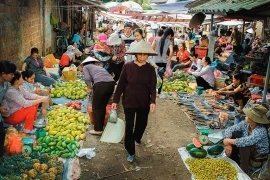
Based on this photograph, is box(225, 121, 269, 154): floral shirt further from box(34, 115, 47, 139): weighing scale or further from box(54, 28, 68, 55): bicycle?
box(54, 28, 68, 55): bicycle

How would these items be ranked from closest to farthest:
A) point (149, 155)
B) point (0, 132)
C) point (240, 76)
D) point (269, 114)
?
point (0, 132), point (149, 155), point (269, 114), point (240, 76)

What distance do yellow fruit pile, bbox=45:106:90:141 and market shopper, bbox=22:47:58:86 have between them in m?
1.79

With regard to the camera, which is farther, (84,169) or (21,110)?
(21,110)

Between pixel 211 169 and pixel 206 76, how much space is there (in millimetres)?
4828

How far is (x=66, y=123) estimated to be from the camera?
564cm

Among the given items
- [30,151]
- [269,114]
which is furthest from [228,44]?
[30,151]

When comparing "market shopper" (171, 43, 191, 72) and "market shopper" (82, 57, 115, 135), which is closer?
"market shopper" (82, 57, 115, 135)

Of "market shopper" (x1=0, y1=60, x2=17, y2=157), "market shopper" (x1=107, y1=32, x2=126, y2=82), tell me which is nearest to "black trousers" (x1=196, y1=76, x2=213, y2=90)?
"market shopper" (x1=107, y1=32, x2=126, y2=82)

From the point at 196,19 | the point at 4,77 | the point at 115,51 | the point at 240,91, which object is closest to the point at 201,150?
the point at 240,91

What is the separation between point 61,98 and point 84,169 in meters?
3.47

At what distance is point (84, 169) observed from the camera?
442cm

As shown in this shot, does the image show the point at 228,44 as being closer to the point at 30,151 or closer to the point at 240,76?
the point at 240,76

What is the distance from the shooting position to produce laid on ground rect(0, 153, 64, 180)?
369cm

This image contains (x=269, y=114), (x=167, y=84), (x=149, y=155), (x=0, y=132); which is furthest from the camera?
(x=167, y=84)
